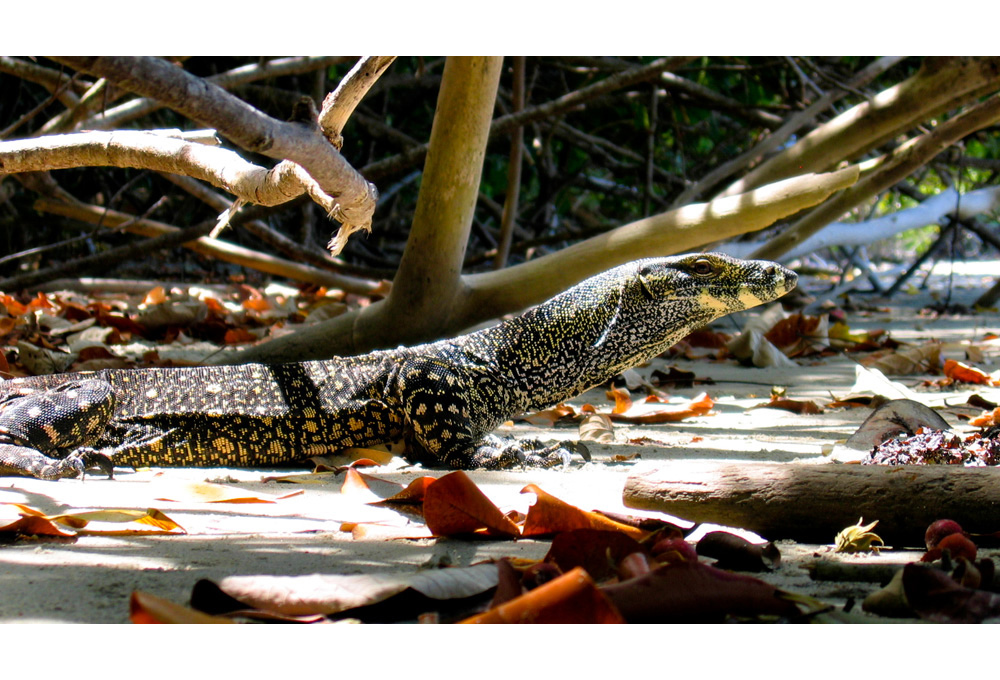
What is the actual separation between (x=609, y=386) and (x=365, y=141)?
5.44 meters

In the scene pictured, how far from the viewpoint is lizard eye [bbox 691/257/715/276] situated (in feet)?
13.5

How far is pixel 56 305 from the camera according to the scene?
715 centimetres

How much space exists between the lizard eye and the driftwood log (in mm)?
1974

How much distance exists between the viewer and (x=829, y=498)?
2.14m

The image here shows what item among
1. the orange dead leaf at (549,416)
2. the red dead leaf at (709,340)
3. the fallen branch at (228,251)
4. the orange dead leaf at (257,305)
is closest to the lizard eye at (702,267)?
the orange dead leaf at (549,416)

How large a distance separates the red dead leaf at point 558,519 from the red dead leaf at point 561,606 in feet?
2.40

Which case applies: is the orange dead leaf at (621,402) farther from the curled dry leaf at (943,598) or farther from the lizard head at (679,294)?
the curled dry leaf at (943,598)

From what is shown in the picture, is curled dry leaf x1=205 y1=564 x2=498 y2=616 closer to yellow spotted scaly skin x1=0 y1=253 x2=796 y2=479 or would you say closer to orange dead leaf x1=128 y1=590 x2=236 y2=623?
orange dead leaf x1=128 y1=590 x2=236 y2=623

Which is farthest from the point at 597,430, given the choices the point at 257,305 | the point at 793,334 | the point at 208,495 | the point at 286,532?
the point at 257,305

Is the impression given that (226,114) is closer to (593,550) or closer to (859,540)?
(593,550)

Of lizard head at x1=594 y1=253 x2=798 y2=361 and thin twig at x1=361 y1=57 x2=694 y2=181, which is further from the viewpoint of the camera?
thin twig at x1=361 y1=57 x2=694 y2=181

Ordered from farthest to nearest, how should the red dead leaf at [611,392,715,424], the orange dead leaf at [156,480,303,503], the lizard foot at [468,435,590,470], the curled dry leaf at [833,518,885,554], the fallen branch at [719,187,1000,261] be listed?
the fallen branch at [719,187,1000,261]
the red dead leaf at [611,392,715,424]
the lizard foot at [468,435,590,470]
the orange dead leaf at [156,480,303,503]
the curled dry leaf at [833,518,885,554]

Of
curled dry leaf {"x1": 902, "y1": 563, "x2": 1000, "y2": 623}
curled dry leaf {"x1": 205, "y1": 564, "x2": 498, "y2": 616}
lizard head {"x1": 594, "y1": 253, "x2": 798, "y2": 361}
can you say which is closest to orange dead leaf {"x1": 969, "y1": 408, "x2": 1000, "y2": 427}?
lizard head {"x1": 594, "y1": 253, "x2": 798, "y2": 361}
